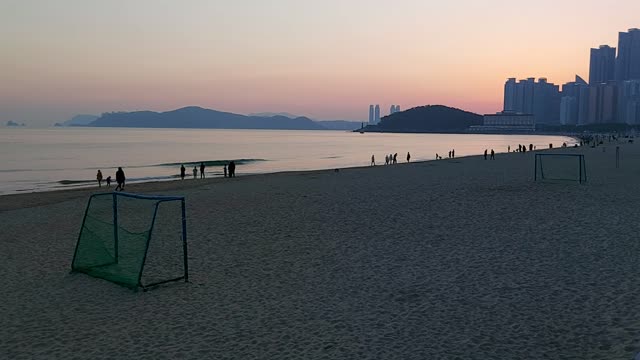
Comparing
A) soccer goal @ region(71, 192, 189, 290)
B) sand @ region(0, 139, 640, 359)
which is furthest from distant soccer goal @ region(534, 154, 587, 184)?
soccer goal @ region(71, 192, 189, 290)

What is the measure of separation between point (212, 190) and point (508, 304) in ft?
65.6

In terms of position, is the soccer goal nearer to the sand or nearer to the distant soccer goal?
the sand

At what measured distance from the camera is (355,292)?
879 centimetres

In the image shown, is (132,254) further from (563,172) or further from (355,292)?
(563,172)

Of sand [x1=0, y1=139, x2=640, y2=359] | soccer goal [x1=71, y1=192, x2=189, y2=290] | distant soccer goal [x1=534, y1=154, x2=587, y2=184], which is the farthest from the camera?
distant soccer goal [x1=534, y1=154, x2=587, y2=184]

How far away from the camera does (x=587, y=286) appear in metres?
8.67

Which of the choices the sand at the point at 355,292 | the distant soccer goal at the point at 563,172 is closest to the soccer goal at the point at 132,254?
the sand at the point at 355,292

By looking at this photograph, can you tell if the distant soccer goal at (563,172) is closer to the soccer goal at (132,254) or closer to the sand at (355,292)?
the sand at (355,292)

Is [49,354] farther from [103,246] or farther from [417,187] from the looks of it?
[417,187]

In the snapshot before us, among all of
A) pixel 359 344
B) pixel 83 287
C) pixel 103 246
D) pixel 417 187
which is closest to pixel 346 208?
pixel 417 187

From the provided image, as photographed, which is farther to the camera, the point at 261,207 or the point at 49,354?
the point at 261,207

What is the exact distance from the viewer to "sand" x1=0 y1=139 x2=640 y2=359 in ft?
21.4

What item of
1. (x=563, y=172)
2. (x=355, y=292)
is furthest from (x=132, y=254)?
(x=563, y=172)

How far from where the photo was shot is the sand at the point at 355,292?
6.54 m
